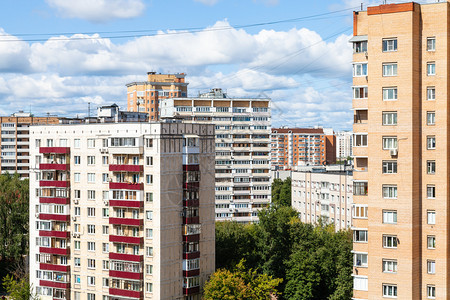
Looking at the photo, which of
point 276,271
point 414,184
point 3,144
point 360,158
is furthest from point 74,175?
point 3,144

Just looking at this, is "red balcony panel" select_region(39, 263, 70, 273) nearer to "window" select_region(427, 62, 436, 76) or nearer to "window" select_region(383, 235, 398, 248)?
"window" select_region(383, 235, 398, 248)

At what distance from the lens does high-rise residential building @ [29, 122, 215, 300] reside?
64.2 metres

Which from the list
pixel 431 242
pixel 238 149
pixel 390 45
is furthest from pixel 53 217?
pixel 238 149

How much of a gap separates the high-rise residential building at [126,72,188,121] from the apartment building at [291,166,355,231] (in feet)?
215

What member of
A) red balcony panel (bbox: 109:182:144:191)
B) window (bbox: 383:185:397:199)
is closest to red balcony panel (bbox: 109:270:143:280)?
red balcony panel (bbox: 109:182:144:191)

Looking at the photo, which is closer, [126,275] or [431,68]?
[431,68]

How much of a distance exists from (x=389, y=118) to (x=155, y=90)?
141 meters

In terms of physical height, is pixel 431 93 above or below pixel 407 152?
above

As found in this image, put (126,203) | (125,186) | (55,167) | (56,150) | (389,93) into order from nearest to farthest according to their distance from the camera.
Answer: (389,93) → (126,203) → (125,186) → (56,150) → (55,167)

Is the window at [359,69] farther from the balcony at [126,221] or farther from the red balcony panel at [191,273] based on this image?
the red balcony panel at [191,273]

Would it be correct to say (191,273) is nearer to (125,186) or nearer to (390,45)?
(125,186)

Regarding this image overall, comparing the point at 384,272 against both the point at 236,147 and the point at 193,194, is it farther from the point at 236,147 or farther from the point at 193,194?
the point at 236,147

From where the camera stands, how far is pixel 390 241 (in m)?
49.7

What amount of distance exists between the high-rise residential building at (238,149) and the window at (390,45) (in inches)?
3122
